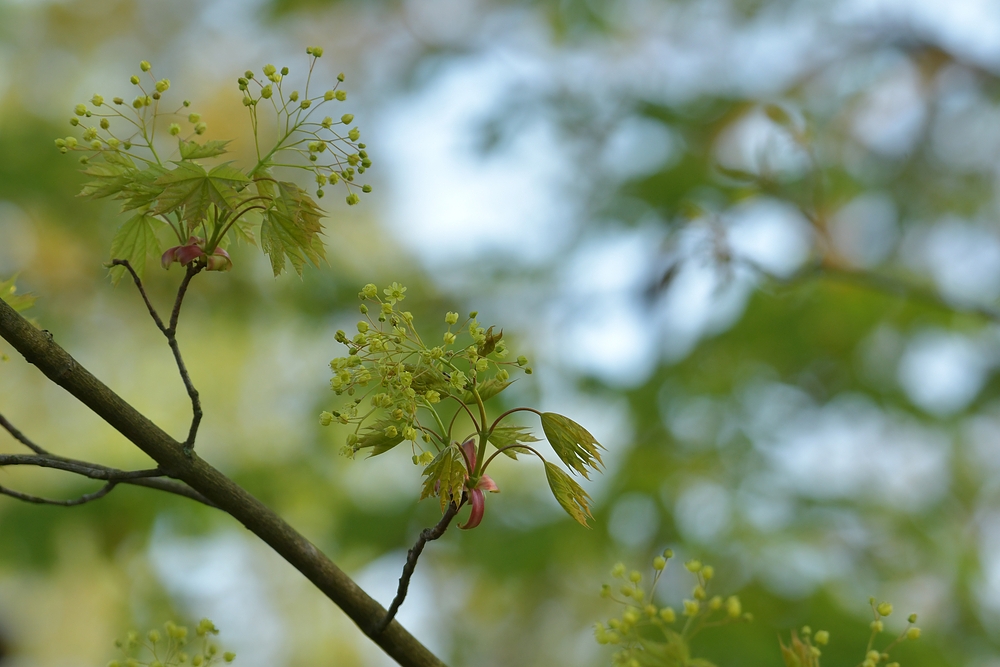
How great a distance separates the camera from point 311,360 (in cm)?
536

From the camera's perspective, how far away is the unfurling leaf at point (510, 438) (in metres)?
0.63

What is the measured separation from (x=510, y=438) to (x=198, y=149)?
33 centimetres

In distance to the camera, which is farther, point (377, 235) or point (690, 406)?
point (377, 235)

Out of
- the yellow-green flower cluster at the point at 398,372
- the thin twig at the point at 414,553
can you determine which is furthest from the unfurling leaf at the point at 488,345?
the thin twig at the point at 414,553

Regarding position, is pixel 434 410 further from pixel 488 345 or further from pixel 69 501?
pixel 69 501

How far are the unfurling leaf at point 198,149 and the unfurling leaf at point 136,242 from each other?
91 mm

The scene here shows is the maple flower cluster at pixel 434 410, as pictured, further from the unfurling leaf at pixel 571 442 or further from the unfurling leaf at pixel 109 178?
the unfurling leaf at pixel 109 178

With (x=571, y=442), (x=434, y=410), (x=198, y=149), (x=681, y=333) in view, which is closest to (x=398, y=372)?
(x=434, y=410)

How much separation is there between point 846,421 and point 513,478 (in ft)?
5.48

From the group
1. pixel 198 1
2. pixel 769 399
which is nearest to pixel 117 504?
pixel 769 399

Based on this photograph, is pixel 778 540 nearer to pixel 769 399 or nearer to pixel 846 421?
pixel 769 399

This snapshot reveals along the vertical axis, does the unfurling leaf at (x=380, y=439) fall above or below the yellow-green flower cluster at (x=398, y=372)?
below

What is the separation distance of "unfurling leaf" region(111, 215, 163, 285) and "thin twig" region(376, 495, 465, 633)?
338 mm

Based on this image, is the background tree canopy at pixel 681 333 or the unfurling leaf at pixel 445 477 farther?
the background tree canopy at pixel 681 333
